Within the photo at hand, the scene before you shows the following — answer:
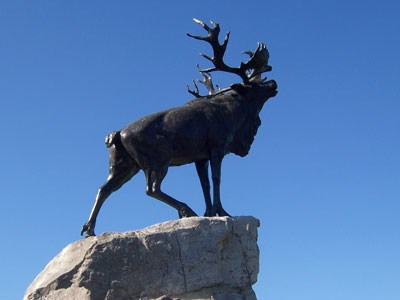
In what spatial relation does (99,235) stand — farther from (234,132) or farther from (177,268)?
(234,132)

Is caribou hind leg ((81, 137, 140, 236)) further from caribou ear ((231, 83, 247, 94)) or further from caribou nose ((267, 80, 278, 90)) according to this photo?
caribou nose ((267, 80, 278, 90))

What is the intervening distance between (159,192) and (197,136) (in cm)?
103

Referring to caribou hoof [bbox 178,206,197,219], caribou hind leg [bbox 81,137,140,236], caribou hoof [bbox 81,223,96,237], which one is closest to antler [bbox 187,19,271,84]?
caribou hind leg [bbox 81,137,140,236]

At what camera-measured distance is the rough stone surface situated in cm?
773

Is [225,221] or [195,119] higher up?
[195,119]

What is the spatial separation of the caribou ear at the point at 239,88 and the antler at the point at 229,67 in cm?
11

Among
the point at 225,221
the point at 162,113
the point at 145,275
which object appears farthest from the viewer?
the point at 162,113

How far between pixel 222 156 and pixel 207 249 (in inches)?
65.8

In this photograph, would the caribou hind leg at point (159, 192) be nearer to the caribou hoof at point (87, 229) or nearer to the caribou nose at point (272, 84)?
the caribou hoof at point (87, 229)

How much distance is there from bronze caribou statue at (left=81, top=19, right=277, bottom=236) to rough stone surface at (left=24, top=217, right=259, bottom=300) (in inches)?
25.6

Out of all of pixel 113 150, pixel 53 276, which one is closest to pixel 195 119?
pixel 113 150

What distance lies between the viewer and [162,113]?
9055mm

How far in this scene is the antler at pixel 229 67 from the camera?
375 inches

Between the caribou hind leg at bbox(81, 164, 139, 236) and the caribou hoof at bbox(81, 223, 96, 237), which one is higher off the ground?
the caribou hind leg at bbox(81, 164, 139, 236)
